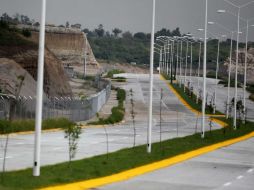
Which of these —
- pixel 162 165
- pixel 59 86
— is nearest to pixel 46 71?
pixel 59 86

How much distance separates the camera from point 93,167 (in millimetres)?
25172

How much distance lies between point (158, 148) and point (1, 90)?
2139cm

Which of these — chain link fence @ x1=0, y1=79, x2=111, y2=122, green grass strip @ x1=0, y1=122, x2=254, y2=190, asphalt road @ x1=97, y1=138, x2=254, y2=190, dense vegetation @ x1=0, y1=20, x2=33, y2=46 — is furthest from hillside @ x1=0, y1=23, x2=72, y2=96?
asphalt road @ x1=97, y1=138, x2=254, y2=190

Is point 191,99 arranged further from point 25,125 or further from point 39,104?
point 39,104

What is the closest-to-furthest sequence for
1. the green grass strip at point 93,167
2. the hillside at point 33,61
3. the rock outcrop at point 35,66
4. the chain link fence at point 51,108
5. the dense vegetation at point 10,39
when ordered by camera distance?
the green grass strip at point 93,167 → the chain link fence at point 51,108 → the rock outcrop at point 35,66 → the hillside at point 33,61 → the dense vegetation at point 10,39

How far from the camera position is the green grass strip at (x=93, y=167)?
797 inches

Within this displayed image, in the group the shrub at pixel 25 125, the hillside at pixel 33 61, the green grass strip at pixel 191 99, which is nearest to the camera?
the shrub at pixel 25 125

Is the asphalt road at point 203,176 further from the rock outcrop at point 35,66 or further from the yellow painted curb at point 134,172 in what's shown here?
the rock outcrop at point 35,66

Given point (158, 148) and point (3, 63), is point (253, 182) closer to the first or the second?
point (158, 148)

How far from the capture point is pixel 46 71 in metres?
79.2

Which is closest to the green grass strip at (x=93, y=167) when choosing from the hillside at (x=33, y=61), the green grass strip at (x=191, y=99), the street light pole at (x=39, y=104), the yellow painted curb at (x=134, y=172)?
the yellow painted curb at (x=134, y=172)

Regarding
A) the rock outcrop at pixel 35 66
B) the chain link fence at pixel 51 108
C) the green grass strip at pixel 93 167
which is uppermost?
the rock outcrop at pixel 35 66

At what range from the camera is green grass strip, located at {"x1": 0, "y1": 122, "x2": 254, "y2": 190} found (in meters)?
20.2

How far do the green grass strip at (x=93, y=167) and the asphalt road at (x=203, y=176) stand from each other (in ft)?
3.22
